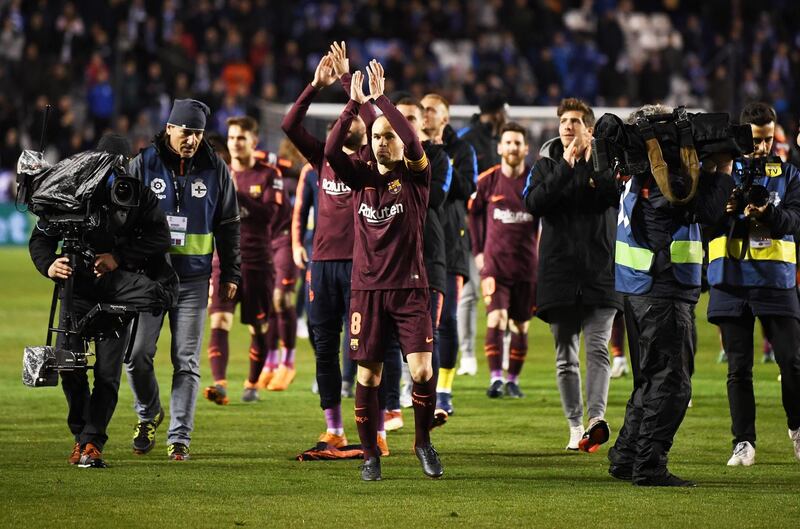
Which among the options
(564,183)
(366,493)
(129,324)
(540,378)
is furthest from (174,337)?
(540,378)

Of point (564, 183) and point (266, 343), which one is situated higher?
point (564, 183)

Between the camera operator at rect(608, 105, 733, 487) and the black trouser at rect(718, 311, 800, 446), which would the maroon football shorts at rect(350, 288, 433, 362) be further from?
the black trouser at rect(718, 311, 800, 446)

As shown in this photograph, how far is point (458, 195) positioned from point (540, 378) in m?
3.79

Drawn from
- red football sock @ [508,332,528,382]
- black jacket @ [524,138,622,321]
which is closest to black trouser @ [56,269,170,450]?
black jacket @ [524,138,622,321]

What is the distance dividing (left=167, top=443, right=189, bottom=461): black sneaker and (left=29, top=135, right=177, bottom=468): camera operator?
0.48m

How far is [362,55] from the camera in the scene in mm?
31672

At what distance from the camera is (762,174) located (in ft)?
29.9

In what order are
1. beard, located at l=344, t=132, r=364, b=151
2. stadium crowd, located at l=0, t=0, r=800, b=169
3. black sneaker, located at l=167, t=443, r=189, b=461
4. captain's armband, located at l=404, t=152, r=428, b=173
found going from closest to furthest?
captain's armband, located at l=404, t=152, r=428, b=173 → black sneaker, located at l=167, t=443, r=189, b=461 → beard, located at l=344, t=132, r=364, b=151 → stadium crowd, located at l=0, t=0, r=800, b=169

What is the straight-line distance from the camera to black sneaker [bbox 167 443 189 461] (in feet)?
30.5

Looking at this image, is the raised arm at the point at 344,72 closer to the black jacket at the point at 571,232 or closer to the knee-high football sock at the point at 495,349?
the black jacket at the point at 571,232

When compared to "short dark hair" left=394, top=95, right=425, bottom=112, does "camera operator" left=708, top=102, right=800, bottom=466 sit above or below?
below

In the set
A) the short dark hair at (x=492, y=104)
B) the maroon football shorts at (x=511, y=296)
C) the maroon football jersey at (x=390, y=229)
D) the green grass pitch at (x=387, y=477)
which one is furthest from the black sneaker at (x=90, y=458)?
the short dark hair at (x=492, y=104)

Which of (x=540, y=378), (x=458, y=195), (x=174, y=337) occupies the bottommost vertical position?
(x=540, y=378)

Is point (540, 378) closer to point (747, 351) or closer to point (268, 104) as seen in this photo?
point (747, 351)
